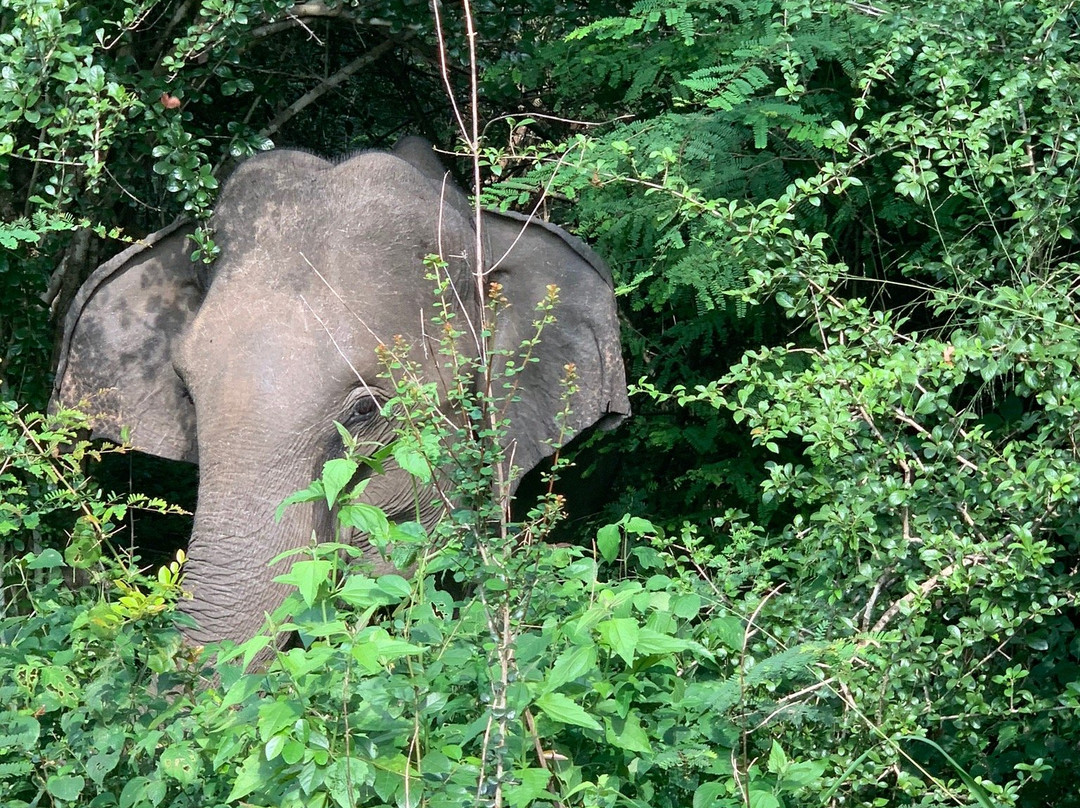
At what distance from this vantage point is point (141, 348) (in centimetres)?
500

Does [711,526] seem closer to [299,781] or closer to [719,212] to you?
[719,212]

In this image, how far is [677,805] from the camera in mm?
2920

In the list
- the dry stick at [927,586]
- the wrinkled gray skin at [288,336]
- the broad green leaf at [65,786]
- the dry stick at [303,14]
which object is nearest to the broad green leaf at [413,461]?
the wrinkled gray skin at [288,336]

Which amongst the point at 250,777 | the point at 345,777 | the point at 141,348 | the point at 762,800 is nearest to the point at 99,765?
the point at 250,777

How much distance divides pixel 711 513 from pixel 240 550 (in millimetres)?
2100

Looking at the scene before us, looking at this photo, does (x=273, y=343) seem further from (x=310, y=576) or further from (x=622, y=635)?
(x=622, y=635)

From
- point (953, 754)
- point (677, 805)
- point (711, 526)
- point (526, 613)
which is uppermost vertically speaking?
point (526, 613)

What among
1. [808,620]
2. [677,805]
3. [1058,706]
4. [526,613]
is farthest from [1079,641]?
[526,613]

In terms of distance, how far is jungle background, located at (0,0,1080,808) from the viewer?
2725 millimetres

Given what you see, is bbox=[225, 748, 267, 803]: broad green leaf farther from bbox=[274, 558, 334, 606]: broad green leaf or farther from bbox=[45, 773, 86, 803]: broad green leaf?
bbox=[45, 773, 86, 803]: broad green leaf

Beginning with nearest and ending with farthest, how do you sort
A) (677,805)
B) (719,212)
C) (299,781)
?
(299,781) < (677,805) < (719,212)

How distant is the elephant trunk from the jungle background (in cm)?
18

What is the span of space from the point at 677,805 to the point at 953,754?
83 centimetres

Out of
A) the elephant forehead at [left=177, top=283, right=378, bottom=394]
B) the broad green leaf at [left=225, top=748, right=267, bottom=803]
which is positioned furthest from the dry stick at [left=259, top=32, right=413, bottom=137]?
the broad green leaf at [left=225, top=748, right=267, bottom=803]
